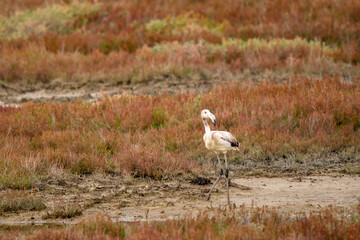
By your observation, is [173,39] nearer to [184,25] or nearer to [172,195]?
[184,25]

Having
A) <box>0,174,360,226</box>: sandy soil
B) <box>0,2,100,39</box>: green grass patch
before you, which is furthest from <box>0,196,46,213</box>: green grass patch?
<box>0,2,100,39</box>: green grass patch

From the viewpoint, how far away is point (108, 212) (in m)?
6.34

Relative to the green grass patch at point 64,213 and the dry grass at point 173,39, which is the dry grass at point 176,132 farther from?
the dry grass at point 173,39

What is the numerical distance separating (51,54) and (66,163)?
9.16 m

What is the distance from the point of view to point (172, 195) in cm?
699

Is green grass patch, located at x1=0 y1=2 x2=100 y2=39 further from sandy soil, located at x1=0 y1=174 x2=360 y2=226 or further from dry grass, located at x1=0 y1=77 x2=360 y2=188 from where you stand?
sandy soil, located at x1=0 y1=174 x2=360 y2=226

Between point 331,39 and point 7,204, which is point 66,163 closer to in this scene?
point 7,204

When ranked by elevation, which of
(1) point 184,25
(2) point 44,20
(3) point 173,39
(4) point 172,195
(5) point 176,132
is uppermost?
(2) point 44,20

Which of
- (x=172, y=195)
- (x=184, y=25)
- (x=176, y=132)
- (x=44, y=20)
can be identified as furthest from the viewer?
(x=44, y=20)

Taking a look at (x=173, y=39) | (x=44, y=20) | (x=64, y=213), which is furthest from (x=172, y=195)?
(x=44, y=20)

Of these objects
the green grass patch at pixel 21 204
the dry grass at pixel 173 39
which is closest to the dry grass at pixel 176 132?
the green grass patch at pixel 21 204

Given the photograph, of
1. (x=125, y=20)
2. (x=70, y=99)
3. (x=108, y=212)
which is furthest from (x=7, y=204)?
(x=125, y=20)

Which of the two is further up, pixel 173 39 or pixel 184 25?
pixel 184 25

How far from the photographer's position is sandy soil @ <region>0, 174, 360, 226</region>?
6.29 metres
